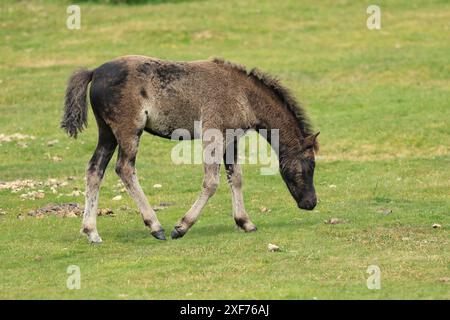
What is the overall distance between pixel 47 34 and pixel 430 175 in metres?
19.5

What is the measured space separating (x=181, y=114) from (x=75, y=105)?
59.9 inches

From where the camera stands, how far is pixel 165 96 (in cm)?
1473

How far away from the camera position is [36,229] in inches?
624

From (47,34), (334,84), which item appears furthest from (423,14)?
(47,34)

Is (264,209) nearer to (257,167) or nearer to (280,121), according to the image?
(280,121)

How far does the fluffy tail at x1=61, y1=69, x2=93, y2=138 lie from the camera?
1468 cm

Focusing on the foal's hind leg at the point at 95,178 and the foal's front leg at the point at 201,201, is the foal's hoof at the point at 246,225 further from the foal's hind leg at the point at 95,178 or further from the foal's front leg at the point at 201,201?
the foal's hind leg at the point at 95,178

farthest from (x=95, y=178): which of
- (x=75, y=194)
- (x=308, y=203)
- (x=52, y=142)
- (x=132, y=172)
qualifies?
(x=52, y=142)

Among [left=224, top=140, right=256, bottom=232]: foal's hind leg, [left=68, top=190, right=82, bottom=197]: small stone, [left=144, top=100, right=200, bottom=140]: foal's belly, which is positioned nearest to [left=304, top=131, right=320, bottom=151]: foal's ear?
[left=224, top=140, right=256, bottom=232]: foal's hind leg

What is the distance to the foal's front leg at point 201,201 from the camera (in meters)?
14.7

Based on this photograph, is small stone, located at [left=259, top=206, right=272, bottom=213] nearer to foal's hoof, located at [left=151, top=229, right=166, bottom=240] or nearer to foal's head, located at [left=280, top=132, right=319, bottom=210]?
foal's head, located at [left=280, top=132, right=319, bottom=210]

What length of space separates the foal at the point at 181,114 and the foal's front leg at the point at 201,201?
0.05ft

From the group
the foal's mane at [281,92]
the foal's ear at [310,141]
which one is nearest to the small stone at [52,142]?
the foal's mane at [281,92]
